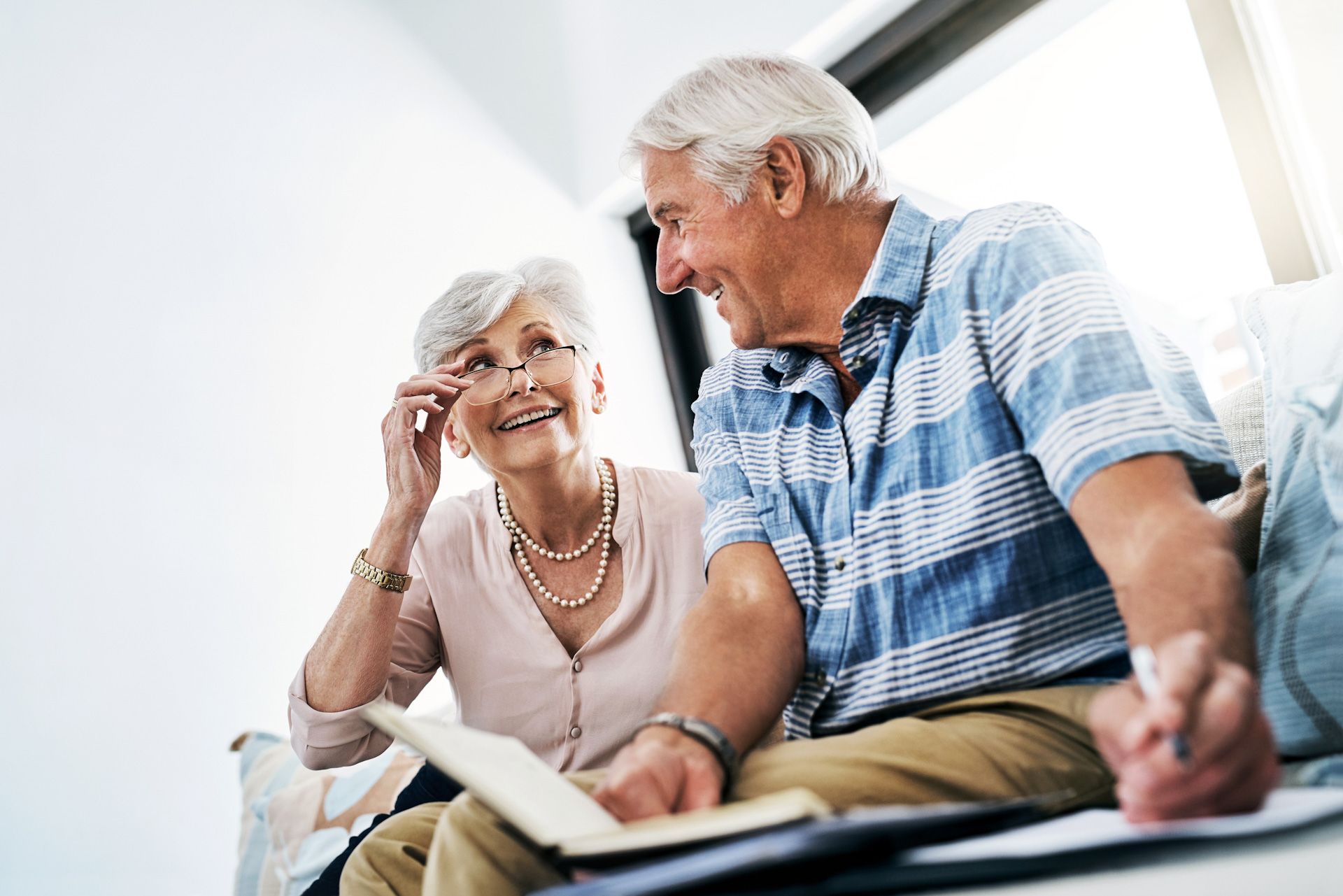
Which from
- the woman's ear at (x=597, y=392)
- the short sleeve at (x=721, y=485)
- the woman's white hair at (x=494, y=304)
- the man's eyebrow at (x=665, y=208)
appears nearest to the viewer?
the short sleeve at (x=721, y=485)

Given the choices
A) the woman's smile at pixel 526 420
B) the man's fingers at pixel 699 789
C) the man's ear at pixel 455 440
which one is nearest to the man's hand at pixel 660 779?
the man's fingers at pixel 699 789

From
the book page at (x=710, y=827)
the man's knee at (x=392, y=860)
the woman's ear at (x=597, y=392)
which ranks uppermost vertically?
the woman's ear at (x=597, y=392)

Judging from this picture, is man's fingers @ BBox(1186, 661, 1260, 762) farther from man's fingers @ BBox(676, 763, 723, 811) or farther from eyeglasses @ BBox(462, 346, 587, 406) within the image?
eyeglasses @ BBox(462, 346, 587, 406)

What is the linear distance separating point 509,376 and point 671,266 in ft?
1.20

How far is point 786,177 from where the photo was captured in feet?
4.17

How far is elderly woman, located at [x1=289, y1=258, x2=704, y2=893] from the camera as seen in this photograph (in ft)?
4.63

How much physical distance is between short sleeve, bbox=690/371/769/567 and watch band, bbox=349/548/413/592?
0.45 m

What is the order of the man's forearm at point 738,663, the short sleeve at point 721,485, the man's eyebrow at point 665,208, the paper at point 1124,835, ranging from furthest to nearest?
the man's eyebrow at point 665,208 → the short sleeve at point 721,485 → the man's forearm at point 738,663 → the paper at point 1124,835

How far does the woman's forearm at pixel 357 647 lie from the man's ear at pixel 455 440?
0.26m

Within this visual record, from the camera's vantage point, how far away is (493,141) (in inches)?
103

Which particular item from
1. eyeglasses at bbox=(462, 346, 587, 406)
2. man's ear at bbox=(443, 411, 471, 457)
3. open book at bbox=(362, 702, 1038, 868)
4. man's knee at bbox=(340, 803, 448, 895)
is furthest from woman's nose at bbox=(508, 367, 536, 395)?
open book at bbox=(362, 702, 1038, 868)

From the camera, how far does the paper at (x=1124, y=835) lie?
477 millimetres

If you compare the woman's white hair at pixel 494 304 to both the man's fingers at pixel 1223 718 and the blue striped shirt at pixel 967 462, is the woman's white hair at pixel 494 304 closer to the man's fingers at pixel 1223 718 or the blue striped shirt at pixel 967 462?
the blue striped shirt at pixel 967 462

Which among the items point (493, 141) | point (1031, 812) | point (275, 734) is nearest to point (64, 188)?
point (493, 141)
